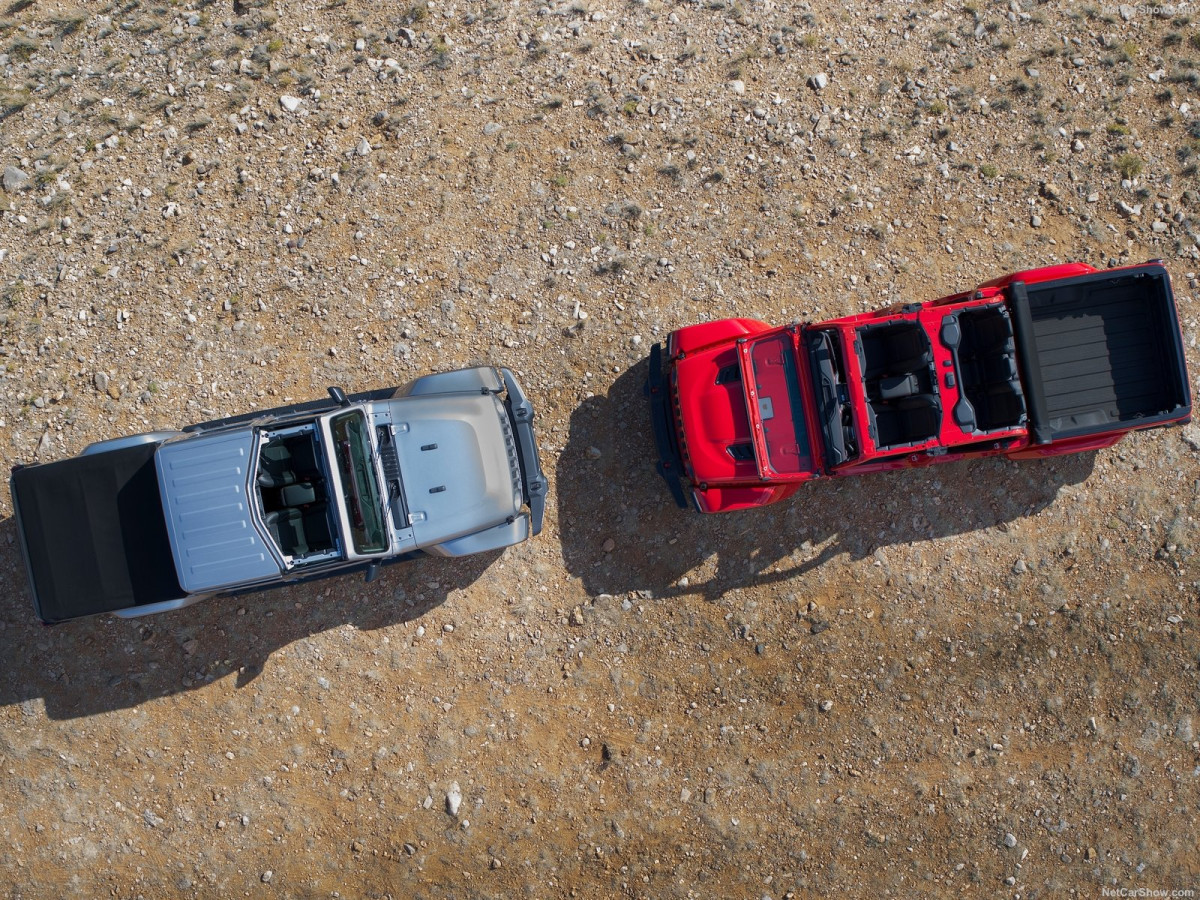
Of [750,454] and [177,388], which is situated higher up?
[177,388]

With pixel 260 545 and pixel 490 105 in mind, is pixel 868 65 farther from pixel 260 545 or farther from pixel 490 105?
pixel 260 545

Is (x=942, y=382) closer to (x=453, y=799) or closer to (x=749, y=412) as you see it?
(x=749, y=412)

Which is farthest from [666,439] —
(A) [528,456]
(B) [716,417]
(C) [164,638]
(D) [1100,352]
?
(C) [164,638]

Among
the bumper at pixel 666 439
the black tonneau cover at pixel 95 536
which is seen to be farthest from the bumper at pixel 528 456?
the black tonneau cover at pixel 95 536

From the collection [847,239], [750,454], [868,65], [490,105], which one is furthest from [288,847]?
[868,65]

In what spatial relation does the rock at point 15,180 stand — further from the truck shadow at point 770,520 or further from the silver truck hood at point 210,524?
the truck shadow at point 770,520

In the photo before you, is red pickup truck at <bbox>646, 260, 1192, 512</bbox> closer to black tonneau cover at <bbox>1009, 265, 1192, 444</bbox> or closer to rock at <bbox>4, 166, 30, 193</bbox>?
black tonneau cover at <bbox>1009, 265, 1192, 444</bbox>
